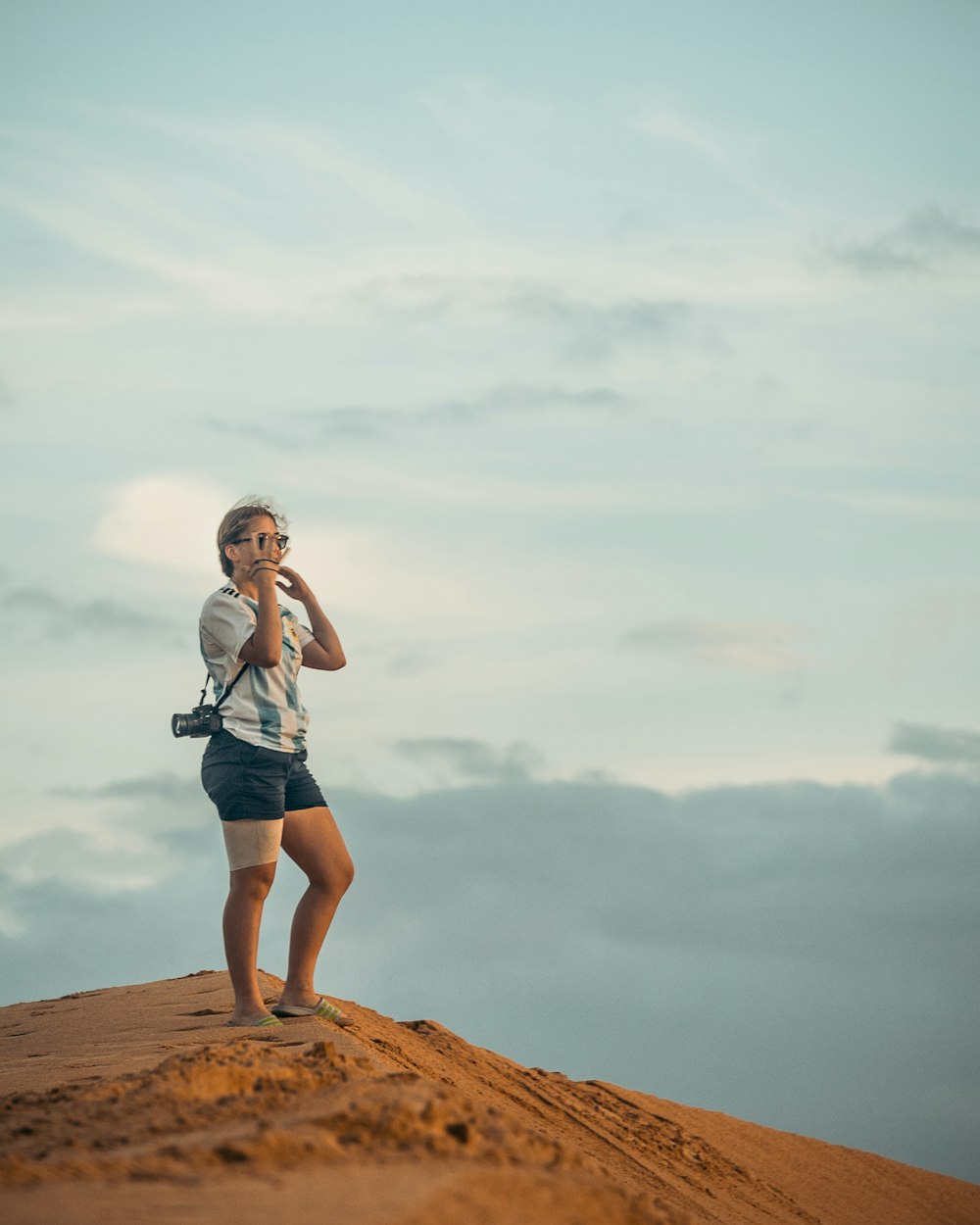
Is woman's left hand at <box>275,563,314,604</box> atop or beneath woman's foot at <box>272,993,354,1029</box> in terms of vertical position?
atop

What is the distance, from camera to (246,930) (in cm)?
546

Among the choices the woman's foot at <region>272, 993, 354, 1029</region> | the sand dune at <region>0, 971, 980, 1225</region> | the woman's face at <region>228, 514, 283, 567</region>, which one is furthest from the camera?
the woman's face at <region>228, 514, 283, 567</region>

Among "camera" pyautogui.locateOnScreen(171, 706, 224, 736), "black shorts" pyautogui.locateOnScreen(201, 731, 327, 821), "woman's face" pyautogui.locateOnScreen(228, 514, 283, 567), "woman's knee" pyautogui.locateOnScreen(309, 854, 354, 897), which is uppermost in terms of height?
"woman's face" pyautogui.locateOnScreen(228, 514, 283, 567)

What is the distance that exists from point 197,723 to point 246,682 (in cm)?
29

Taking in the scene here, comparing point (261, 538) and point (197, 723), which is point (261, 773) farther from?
point (261, 538)

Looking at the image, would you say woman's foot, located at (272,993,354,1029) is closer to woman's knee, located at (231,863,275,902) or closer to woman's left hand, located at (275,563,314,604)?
woman's knee, located at (231,863,275,902)

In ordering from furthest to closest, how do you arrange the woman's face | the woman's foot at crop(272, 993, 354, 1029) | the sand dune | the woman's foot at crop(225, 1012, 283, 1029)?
the woman's face
the woman's foot at crop(272, 993, 354, 1029)
the woman's foot at crop(225, 1012, 283, 1029)
the sand dune

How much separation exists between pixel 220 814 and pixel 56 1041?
1.64 m

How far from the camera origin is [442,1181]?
2436 millimetres

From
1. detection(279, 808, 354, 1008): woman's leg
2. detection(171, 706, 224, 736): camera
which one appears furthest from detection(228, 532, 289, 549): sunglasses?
detection(279, 808, 354, 1008): woman's leg

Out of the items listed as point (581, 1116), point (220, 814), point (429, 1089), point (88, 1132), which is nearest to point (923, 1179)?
point (581, 1116)

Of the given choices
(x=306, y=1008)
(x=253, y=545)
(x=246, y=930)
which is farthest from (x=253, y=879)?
(x=253, y=545)

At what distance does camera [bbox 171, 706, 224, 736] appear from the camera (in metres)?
5.52

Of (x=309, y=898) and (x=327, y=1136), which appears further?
(x=309, y=898)
